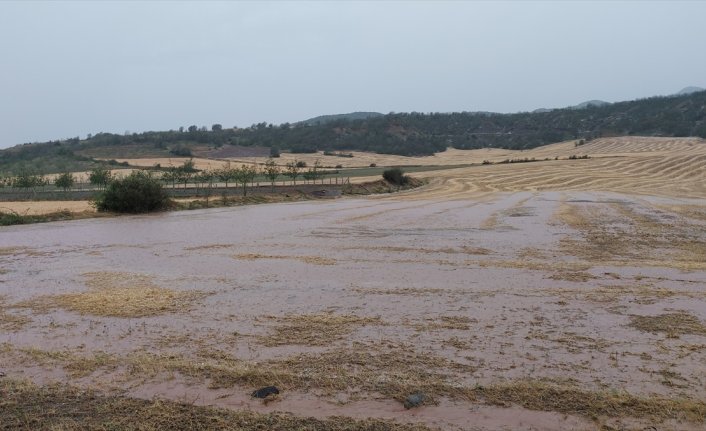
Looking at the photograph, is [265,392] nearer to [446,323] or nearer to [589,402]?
[589,402]

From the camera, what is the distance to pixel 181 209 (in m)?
35.7

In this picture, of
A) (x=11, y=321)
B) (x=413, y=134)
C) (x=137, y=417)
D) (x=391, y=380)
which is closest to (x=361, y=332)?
(x=391, y=380)

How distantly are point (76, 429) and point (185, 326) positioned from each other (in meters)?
3.71

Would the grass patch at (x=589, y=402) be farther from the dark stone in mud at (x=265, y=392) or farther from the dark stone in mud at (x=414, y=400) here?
the dark stone in mud at (x=265, y=392)

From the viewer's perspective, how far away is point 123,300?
10391 mm

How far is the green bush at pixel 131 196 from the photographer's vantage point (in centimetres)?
3219

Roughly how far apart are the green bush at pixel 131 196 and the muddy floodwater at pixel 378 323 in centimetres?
1361

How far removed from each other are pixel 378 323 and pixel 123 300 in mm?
4759

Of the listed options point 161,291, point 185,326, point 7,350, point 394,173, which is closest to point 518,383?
point 185,326

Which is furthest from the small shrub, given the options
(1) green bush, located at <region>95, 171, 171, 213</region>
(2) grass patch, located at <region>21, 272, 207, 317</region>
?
(2) grass patch, located at <region>21, 272, 207, 317</region>

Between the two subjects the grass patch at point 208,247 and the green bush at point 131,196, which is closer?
the grass patch at point 208,247

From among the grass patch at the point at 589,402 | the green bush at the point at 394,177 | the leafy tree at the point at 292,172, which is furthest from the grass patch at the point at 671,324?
the leafy tree at the point at 292,172

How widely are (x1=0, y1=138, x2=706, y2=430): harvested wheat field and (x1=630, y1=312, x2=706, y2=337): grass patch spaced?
0.16 ft

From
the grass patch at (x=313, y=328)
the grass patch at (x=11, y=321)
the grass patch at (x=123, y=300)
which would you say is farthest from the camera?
the grass patch at (x=123, y=300)
